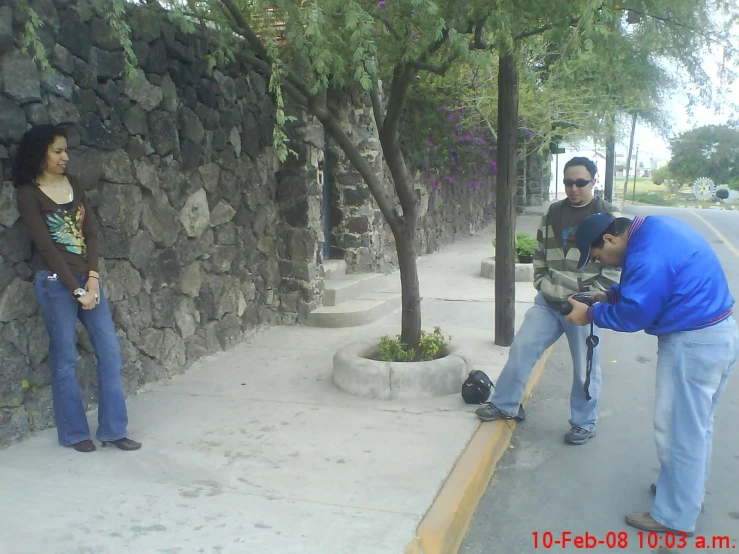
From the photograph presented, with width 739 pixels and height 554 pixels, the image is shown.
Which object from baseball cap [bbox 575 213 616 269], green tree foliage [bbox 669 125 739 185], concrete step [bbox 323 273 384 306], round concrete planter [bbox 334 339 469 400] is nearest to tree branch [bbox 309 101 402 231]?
round concrete planter [bbox 334 339 469 400]

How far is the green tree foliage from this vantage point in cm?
7944

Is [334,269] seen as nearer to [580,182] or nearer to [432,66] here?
[432,66]

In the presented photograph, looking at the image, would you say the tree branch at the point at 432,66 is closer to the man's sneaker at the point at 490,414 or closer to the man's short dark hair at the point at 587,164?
the man's short dark hair at the point at 587,164

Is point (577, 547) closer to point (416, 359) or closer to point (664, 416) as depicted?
point (664, 416)

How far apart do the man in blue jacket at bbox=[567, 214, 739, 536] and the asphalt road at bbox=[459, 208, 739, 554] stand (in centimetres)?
29

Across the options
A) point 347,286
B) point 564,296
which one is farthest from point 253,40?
point 347,286

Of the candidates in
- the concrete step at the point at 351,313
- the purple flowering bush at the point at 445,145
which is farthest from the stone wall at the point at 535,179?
the concrete step at the point at 351,313

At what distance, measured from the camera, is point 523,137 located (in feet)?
59.7

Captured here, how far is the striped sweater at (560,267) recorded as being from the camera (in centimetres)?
465

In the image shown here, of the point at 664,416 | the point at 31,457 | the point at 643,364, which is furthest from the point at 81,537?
the point at 643,364

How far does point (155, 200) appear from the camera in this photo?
19.1ft

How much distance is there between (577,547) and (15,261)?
143 inches

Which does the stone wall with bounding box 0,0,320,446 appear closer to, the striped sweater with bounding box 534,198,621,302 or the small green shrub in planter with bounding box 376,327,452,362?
the small green shrub in planter with bounding box 376,327,452,362

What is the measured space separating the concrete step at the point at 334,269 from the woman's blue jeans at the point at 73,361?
16.1ft
